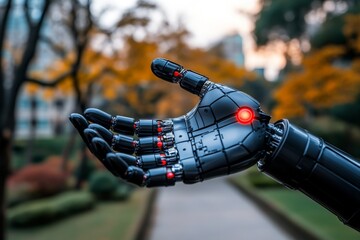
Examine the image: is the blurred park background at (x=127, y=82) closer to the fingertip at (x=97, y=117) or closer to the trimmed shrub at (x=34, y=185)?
the trimmed shrub at (x=34, y=185)

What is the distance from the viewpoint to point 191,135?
6.70ft

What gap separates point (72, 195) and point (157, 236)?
11.7 ft

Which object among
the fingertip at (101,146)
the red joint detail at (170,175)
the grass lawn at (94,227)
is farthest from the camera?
the grass lawn at (94,227)

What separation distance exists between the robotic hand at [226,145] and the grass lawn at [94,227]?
20.7ft

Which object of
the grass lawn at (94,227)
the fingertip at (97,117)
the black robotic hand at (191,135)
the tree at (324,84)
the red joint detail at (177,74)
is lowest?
the grass lawn at (94,227)

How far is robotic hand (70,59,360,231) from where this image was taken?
195cm

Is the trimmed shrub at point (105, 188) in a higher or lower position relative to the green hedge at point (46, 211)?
lower

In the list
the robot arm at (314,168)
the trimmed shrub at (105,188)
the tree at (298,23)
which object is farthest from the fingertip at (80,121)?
the tree at (298,23)

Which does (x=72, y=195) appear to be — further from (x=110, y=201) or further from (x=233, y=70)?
(x=233, y=70)

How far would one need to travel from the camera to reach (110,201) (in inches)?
558

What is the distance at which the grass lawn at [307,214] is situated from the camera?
8.25 m

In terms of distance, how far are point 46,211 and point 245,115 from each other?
30.1 ft

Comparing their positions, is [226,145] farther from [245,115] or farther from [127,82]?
[127,82]

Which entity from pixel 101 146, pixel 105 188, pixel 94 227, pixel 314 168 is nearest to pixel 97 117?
pixel 101 146
